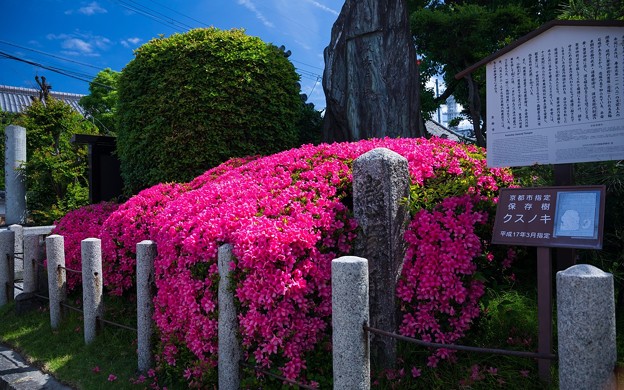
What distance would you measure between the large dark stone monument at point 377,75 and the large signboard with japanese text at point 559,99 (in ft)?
12.3

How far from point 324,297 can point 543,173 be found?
2408mm

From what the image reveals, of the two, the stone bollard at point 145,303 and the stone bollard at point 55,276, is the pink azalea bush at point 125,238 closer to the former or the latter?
the stone bollard at point 55,276

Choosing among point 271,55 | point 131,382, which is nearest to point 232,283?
point 131,382

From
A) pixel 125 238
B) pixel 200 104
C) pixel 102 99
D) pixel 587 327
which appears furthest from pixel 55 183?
pixel 587 327

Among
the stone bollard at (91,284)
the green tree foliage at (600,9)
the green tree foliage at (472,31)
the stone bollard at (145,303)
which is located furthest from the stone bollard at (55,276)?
the green tree foliage at (472,31)

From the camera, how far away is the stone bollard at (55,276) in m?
5.70

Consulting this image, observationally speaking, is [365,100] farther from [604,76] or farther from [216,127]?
[604,76]

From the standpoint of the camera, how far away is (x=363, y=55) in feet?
25.3

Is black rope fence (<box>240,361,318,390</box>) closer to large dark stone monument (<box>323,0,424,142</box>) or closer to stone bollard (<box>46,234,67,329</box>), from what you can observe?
stone bollard (<box>46,234,67,329</box>)

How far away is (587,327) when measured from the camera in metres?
2.14

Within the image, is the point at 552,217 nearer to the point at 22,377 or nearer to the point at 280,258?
A: the point at 280,258

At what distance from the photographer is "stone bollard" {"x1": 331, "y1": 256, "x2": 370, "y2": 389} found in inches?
104

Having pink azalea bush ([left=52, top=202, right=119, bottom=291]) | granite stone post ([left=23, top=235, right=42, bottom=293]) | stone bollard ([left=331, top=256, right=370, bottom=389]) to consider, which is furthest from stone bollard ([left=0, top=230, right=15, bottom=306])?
stone bollard ([left=331, top=256, right=370, bottom=389])

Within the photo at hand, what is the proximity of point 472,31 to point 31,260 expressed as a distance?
10.2 metres
